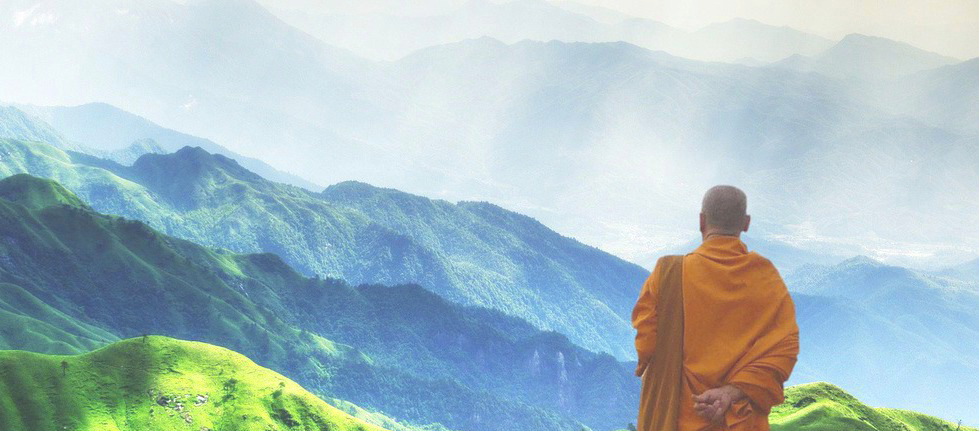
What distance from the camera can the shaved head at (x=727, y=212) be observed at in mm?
13297

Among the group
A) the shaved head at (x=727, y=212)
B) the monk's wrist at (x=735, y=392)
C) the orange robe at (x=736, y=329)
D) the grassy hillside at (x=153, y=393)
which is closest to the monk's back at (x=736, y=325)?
the orange robe at (x=736, y=329)

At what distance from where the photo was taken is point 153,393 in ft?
438

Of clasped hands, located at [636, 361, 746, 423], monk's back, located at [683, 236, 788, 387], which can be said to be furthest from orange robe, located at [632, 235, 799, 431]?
clasped hands, located at [636, 361, 746, 423]

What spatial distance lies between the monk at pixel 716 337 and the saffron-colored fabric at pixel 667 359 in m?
0.01

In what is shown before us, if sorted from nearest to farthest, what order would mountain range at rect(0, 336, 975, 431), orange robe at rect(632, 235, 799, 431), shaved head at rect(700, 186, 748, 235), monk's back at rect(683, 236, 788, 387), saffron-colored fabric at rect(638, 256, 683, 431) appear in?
orange robe at rect(632, 235, 799, 431)
monk's back at rect(683, 236, 788, 387)
saffron-colored fabric at rect(638, 256, 683, 431)
shaved head at rect(700, 186, 748, 235)
mountain range at rect(0, 336, 975, 431)

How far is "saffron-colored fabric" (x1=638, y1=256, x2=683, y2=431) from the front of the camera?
1278cm

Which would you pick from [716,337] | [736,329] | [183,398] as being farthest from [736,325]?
[183,398]

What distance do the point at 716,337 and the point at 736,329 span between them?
302 millimetres

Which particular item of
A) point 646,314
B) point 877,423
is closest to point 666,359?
point 646,314

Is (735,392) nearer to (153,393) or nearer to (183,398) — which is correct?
(153,393)

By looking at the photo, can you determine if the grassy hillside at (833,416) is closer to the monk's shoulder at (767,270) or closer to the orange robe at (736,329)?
the orange robe at (736,329)

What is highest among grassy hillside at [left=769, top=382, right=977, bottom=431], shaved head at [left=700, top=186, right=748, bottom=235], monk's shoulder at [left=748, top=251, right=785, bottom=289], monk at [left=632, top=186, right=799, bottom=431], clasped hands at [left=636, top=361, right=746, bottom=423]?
shaved head at [left=700, top=186, right=748, bottom=235]

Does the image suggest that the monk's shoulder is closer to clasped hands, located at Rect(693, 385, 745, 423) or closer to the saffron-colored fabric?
the saffron-colored fabric

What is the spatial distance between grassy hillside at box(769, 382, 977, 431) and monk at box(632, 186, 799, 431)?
357 feet
